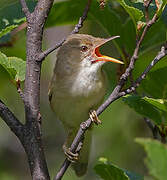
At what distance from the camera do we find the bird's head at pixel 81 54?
3359 millimetres

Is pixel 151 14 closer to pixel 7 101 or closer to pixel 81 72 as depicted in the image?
pixel 81 72

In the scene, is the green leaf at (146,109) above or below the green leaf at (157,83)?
below

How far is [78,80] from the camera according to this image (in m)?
3.34

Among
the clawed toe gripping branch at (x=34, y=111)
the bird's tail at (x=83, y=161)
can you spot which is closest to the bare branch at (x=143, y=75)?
the clawed toe gripping branch at (x=34, y=111)

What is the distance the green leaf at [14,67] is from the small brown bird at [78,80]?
723 mm

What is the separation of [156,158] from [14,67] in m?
1.46

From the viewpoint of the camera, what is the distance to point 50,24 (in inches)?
140

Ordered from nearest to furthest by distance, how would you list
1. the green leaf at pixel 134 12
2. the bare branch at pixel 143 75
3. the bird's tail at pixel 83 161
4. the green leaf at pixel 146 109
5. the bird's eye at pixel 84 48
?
the bare branch at pixel 143 75, the green leaf at pixel 134 12, the green leaf at pixel 146 109, the bird's eye at pixel 84 48, the bird's tail at pixel 83 161

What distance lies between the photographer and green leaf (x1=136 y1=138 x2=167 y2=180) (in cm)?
133

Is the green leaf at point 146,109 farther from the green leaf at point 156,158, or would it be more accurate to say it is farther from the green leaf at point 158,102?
the green leaf at point 156,158

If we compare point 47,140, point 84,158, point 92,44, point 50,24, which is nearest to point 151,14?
point 92,44

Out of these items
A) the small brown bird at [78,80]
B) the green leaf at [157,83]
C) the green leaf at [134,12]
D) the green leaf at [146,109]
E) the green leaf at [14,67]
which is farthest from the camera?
the small brown bird at [78,80]

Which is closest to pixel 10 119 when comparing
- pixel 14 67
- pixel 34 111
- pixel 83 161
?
pixel 34 111

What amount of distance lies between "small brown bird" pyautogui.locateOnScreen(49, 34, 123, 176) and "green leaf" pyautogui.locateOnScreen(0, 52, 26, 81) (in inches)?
28.5
